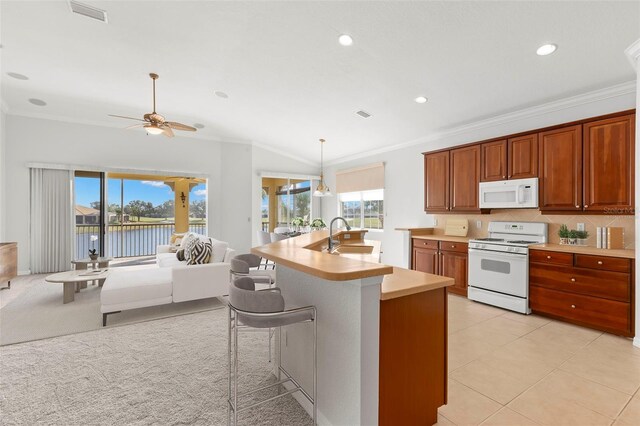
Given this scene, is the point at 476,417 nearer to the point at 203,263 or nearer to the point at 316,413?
the point at 316,413

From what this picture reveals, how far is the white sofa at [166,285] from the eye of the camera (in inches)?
135

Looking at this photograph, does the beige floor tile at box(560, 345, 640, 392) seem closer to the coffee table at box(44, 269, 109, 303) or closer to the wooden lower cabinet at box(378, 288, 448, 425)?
the wooden lower cabinet at box(378, 288, 448, 425)

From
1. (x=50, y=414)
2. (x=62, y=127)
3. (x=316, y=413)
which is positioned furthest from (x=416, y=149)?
(x=62, y=127)

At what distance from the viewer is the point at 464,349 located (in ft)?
9.12

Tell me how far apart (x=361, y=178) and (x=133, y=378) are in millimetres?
5931

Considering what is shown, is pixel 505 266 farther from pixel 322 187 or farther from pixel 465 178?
pixel 322 187

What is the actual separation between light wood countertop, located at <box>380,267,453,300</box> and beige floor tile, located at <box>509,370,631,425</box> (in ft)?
3.54

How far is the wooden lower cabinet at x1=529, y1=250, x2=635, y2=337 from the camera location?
2.95 meters

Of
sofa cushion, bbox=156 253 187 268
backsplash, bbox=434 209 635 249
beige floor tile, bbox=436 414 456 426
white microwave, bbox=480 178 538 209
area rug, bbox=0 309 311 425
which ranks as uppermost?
white microwave, bbox=480 178 538 209

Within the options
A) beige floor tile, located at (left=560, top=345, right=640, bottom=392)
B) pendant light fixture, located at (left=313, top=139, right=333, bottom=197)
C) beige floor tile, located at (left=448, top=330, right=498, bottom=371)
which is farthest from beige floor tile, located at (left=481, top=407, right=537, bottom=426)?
pendant light fixture, located at (left=313, top=139, right=333, bottom=197)

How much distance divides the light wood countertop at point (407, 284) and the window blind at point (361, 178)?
5.06 m

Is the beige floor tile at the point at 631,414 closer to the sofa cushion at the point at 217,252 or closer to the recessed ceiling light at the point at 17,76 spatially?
the sofa cushion at the point at 217,252

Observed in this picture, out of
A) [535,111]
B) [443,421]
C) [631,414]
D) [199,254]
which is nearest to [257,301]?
[443,421]

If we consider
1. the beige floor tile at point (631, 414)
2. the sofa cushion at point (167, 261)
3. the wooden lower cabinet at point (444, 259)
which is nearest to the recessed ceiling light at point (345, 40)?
the wooden lower cabinet at point (444, 259)
